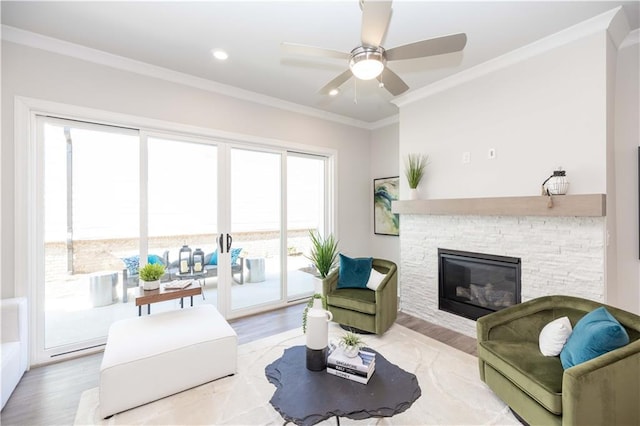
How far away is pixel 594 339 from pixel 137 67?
4531 millimetres

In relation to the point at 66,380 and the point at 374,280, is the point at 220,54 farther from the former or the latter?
the point at 66,380

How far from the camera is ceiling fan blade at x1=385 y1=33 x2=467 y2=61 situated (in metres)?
1.76

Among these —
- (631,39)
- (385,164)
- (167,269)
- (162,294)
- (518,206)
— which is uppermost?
(631,39)

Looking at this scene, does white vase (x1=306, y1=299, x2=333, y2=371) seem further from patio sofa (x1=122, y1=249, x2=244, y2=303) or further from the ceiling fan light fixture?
patio sofa (x1=122, y1=249, x2=244, y2=303)

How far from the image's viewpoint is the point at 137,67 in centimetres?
316

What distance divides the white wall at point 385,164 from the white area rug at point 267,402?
2202mm

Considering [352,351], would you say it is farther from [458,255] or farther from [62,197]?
[62,197]

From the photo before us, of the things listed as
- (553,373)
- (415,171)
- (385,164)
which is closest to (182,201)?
(415,171)

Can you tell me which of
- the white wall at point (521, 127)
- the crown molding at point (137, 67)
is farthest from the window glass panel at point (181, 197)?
the white wall at point (521, 127)

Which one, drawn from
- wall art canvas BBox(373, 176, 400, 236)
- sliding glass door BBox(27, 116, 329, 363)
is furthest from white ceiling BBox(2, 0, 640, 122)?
wall art canvas BBox(373, 176, 400, 236)

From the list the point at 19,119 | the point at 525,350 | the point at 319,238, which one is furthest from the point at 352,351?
the point at 19,119

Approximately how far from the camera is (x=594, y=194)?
7.82ft

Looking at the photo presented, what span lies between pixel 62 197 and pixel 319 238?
10.7 ft

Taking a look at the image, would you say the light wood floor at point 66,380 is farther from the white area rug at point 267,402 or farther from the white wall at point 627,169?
the white wall at point 627,169
